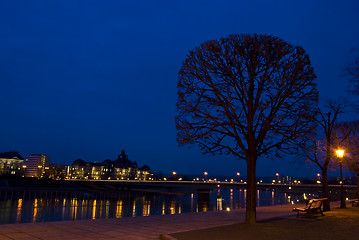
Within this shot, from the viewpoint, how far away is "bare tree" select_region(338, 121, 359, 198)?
31.1 meters

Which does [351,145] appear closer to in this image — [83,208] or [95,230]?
[95,230]

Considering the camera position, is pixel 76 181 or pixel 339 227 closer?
pixel 339 227

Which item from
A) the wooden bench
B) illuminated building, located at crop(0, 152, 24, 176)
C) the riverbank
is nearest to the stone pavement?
the riverbank

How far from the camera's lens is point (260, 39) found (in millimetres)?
15305

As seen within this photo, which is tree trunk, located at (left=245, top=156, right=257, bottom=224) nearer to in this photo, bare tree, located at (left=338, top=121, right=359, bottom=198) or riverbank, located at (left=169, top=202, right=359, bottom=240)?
riverbank, located at (left=169, top=202, right=359, bottom=240)

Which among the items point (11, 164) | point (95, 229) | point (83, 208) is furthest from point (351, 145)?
point (11, 164)

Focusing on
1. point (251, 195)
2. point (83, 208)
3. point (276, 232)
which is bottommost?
point (83, 208)

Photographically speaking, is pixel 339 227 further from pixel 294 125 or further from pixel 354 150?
pixel 354 150

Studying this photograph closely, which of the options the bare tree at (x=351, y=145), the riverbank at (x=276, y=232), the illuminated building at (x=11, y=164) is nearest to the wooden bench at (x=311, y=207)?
the riverbank at (x=276, y=232)

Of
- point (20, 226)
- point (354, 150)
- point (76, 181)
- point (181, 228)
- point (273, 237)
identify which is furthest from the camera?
point (76, 181)

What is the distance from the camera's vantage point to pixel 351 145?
3300 centimetres

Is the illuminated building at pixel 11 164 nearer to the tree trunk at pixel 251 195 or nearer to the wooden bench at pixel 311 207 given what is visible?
the wooden bench at pixel 311 207

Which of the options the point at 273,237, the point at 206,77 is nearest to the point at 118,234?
the point at 273,237

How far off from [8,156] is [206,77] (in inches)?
8291
